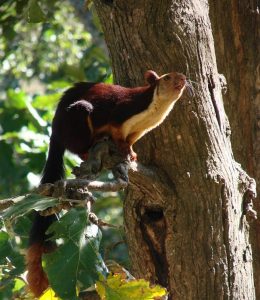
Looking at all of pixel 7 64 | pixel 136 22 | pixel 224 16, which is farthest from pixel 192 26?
pixel 7 64

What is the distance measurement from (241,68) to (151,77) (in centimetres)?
78

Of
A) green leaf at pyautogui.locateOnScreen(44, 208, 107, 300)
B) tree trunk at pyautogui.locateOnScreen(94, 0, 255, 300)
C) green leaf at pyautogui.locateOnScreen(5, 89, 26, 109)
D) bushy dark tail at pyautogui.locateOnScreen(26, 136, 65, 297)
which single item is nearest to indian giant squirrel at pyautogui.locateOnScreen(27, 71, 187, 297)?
bushy dark tail at pyautogui.locateOnScreen(26, 136, 65, 297)

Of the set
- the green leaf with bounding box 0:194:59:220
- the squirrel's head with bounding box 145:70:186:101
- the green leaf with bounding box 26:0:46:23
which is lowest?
the green leaf with bounding box 0:194:59:220

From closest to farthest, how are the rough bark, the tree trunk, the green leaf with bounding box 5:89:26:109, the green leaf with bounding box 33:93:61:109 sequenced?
the tree trunk
the rough bark
the green leaf with bounding box 5:89:26:109
the green leaf with bounding box 33:93:61:109

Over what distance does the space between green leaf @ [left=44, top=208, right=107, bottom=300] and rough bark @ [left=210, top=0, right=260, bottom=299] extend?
4.46 feet

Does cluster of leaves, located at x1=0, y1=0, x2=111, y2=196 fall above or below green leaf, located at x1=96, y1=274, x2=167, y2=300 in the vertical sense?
above

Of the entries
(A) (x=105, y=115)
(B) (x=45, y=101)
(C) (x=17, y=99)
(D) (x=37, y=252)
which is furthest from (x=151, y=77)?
(B) (x=45, y=101)

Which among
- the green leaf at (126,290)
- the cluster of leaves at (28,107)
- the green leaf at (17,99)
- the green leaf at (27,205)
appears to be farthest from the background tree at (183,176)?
the green leaf at (17,99)

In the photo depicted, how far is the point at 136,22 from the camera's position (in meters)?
3.06

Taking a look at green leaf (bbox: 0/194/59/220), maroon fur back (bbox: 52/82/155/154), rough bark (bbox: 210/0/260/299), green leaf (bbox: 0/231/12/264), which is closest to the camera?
green leaf (bbox: 0/194/59/220)

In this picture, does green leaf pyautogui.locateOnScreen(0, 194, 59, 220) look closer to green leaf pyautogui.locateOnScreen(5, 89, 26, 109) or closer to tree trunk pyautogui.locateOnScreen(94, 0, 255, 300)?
tree trunk pyautogui.locateOnScreen(94, 0, 255, 300)

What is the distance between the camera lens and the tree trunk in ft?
9.51

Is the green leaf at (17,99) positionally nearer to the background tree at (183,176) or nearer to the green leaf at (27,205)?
the background tree at (183,176)

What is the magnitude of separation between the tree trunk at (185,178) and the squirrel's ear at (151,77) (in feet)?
0.16
